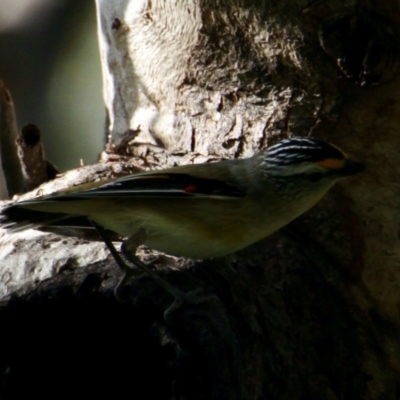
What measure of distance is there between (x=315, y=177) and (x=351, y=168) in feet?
0.65

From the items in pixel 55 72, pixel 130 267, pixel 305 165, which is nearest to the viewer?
pixel 130 267

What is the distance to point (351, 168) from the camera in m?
3.74

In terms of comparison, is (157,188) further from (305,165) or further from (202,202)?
(305,165)

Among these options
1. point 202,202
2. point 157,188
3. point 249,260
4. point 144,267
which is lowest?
point 249,260

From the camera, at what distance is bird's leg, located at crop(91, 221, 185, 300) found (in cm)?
347

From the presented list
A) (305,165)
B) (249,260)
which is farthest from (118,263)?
(305,165)

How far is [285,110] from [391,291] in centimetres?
107

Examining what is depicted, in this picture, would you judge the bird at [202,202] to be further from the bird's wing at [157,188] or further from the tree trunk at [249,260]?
the tree trunk at [249,260]

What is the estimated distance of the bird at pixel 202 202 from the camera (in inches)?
146

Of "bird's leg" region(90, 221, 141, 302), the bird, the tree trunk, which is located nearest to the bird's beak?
the bird

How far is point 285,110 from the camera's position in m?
4.27

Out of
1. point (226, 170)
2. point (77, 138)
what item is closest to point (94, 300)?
point (226, 170)

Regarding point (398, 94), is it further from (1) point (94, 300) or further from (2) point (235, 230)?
(1) point (94, 300)

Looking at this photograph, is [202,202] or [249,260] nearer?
[202,202]
